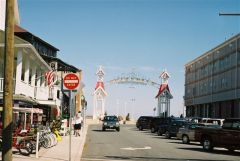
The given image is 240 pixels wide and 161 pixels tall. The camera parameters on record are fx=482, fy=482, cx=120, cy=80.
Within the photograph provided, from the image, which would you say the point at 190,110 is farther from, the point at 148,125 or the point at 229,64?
the point at 148,125

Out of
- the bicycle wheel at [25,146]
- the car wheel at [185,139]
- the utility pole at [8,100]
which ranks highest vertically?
the utility pole at [8,100]

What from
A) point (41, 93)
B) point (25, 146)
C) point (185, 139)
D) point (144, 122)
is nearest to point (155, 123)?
point (144, 122)

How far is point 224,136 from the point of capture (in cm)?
2420

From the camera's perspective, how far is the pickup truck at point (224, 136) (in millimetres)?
23547

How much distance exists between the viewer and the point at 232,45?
232 ft

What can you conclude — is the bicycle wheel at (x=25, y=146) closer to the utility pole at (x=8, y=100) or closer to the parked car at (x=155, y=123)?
the utility pole at (x=8, y=100)

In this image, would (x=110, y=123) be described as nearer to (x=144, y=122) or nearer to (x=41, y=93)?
(x=144, y=122)

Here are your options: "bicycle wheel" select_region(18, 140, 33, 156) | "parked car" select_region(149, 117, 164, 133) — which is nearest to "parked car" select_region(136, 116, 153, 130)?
"parked car" select_region(149, 117, 164, 133)

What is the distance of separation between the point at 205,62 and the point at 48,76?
177 ft

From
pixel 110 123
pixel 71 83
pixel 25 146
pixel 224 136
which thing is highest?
pixel 71 83

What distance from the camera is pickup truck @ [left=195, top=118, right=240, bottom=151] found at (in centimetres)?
2355

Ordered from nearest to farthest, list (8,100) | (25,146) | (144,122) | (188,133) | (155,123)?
1. (8,100)
2. (25,146)
3. (188,133)
4. (155,123)
5. (144,122)

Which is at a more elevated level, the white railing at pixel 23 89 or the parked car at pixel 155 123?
the white railing at pixel 23 89

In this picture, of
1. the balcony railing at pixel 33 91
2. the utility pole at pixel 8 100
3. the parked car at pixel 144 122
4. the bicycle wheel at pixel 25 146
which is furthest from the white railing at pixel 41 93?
the utility pole at pixel 8 100
